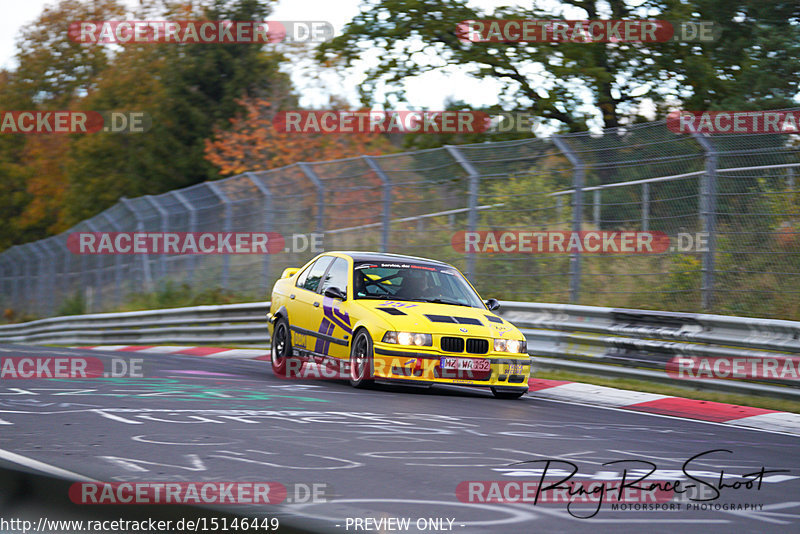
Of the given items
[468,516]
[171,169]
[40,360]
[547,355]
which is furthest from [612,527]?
[171,169]

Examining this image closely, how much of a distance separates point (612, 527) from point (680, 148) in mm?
8353

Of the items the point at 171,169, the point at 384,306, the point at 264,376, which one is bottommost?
the point at 264,376

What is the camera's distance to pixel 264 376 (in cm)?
1216

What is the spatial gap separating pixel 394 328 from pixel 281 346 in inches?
109

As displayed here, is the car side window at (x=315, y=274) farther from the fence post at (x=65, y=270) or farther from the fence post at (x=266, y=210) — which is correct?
the fence post at (x=65, y=270)

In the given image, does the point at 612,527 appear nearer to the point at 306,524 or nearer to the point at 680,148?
the point at 306,524

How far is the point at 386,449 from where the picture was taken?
257 inches

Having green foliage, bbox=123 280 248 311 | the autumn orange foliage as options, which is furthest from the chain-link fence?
the autumn orange foliage

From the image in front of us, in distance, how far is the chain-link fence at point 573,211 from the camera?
37.1ft
